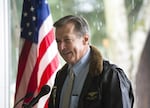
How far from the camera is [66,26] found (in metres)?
1.87

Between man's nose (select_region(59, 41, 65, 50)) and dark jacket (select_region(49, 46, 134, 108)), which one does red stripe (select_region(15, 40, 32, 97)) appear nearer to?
man's nose (select_region(59, 41, 65, 50))

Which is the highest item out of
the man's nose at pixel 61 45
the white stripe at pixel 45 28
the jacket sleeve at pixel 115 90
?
the white stripe at pixel 45 28

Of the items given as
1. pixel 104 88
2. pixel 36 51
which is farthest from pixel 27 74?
pixel 104 88

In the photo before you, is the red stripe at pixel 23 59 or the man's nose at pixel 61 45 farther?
the red stripe at pixel 23 59

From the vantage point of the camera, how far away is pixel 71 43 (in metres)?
1.87

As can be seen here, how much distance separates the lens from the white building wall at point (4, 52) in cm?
309

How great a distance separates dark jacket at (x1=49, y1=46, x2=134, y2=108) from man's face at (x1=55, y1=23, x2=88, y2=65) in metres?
0.10

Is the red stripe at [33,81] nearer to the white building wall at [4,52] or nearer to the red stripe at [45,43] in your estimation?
the red stripe at [45,43]

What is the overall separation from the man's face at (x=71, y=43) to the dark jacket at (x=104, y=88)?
0.33 feet

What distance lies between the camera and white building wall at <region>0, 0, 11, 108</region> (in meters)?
3.09

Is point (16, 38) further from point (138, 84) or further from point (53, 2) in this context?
point (138, 84)

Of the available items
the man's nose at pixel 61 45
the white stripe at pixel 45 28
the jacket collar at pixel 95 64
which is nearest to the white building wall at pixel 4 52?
the white stripe at pixel 45 28

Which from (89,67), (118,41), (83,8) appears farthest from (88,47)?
(83,8)

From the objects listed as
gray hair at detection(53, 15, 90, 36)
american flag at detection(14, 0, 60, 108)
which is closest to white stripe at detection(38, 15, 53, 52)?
american flag at detection(14, 0, 60, 108)
